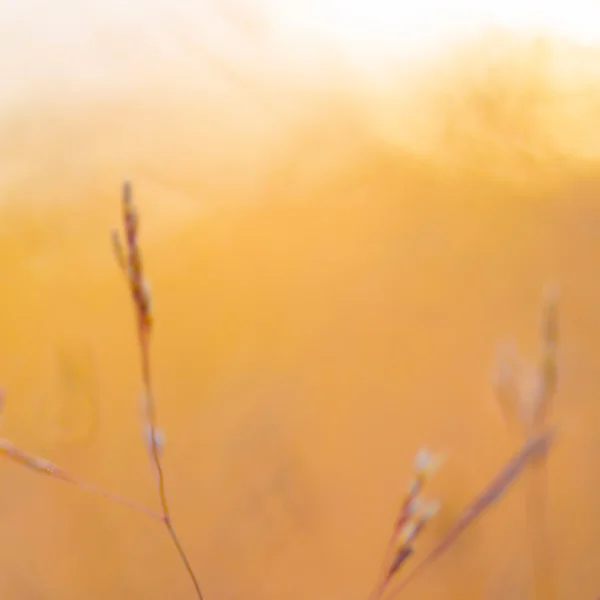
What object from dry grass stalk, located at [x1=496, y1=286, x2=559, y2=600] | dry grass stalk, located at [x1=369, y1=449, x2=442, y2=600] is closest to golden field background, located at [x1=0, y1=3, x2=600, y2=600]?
dry grass stalk, located at [x1=496, y1=286, x2=559, y2=600]

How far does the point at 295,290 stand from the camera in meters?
0.73

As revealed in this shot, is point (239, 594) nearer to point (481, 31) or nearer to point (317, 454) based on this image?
point (317, 454)

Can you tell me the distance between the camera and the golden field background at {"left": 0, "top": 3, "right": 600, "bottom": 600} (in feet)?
2.06

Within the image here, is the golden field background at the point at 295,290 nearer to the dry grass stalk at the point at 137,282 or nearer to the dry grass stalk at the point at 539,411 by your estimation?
the dry grass stalk at the point at 539,411

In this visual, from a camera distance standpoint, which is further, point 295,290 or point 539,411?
point 295,290

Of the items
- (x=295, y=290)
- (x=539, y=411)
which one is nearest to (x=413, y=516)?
(x=539, y=411)

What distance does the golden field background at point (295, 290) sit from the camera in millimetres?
627

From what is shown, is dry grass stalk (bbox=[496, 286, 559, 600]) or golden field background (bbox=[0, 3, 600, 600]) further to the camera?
golden field background (bbox=[0, 3, 600, 600])

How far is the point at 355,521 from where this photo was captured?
Answer: 25.3 inches

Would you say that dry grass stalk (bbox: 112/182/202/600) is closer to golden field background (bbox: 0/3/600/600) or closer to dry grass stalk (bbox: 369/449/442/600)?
dry grass stalk (bbox: 369/449/442/600)

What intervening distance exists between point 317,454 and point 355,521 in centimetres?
8

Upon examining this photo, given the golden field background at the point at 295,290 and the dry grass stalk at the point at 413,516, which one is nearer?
the dry grass stalk at the point at 413,516

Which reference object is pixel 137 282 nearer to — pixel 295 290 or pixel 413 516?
pixel 413 516

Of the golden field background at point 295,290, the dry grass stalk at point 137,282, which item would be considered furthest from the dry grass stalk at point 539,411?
the dry grass stalk at point 137,282
